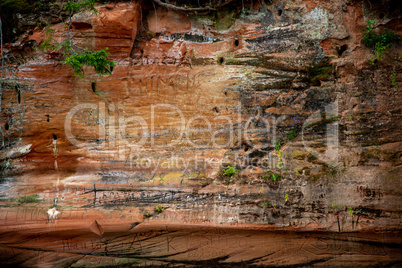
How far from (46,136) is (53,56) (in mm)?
1576

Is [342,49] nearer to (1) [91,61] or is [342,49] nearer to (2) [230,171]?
(2) [230,171]

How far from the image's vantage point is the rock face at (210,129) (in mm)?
5074

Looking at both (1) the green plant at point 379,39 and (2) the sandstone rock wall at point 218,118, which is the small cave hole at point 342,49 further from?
(1) the green plant at point 379,39

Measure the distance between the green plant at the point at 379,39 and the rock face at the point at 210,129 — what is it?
4.3 inches

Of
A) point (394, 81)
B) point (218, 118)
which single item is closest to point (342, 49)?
point (394, 81)

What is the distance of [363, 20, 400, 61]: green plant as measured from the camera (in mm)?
5004

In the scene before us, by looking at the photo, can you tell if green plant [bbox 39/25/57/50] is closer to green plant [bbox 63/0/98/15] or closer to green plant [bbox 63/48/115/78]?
green plant [bbox 63/0/98/15]

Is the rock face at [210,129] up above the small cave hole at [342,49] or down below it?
below

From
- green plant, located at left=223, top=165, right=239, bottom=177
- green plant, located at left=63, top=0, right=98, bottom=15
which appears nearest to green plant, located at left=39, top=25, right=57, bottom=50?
green plant, located at left=63, top=0, right=98, bottom=15

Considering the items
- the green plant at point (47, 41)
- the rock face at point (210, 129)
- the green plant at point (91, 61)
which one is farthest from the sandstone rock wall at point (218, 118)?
the green plant at point (91, 61)

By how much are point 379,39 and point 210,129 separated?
11.6ft

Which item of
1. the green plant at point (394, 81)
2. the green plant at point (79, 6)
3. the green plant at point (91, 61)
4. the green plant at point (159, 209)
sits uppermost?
the green plant at point (79, 6)

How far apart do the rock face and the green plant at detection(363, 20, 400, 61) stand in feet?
0.36

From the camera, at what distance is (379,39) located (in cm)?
503
